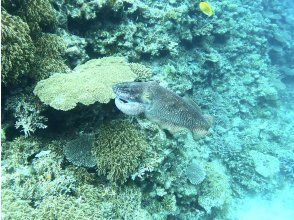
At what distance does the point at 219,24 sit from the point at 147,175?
7.32 metres

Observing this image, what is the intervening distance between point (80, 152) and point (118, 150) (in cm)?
54

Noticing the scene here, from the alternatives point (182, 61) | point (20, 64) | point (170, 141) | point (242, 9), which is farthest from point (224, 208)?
point (242, 9)

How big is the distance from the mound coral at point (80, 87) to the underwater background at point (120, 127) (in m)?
0.01

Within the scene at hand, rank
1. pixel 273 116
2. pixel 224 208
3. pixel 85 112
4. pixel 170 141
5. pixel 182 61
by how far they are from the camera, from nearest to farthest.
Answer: pixel 85 112
pixel 170 141
pixel 224 208
pixel 182 61
pixel 273 116

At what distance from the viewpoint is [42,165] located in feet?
13.9

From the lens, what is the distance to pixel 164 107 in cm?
400

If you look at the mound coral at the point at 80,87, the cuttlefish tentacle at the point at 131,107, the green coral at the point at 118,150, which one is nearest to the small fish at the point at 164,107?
the cuttlefish tentacle at the point at 131,107

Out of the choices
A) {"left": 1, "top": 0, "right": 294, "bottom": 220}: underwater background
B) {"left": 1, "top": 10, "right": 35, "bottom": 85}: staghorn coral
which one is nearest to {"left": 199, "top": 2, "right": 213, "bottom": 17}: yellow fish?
{"left": 1, "top": 0, "right": 294, "bottom": 220}: underwater background

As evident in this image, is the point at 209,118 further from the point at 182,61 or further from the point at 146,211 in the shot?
the point at 182,61

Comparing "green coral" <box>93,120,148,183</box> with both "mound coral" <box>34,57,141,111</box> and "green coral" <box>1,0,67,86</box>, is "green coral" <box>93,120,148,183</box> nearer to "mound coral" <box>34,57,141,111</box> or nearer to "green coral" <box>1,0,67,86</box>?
"mound coral" <box>34,57,141,111</box>

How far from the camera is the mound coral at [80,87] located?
410 cm

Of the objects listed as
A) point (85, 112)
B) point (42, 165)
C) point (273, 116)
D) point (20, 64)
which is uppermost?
point (20, 64)

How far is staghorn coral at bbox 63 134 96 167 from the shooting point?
4.47m

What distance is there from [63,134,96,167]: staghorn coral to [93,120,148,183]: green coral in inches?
3.6
